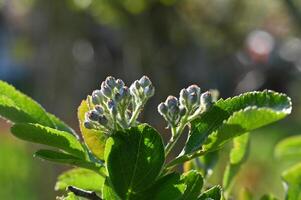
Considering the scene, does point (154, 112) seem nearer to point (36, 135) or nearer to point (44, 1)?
point (44, 1)

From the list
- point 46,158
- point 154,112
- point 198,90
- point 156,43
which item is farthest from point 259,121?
point 154,112

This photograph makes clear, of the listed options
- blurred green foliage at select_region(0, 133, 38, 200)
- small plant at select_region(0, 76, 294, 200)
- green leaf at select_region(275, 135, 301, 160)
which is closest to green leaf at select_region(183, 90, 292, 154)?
small plant at select_region(0, 76, 294, 200)

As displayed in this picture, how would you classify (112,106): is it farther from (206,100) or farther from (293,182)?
(293,182)

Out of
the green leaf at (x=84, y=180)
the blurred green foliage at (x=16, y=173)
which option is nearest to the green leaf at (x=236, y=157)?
the green leaf at (x=84, y=180)

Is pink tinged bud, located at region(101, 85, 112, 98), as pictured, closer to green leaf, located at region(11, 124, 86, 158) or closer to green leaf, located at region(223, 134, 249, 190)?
green leaf, located at region(11, 124, 86, 158)

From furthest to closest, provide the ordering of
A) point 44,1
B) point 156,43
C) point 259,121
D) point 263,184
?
1. point 263,184
2. point 44,1
3. point 156,43
4. point 259,121

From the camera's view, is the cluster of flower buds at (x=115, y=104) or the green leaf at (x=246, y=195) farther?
the green leaf at (x=246, y=195)

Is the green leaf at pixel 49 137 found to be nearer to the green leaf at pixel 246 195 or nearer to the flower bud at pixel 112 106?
the flower bud at pixel 112 106

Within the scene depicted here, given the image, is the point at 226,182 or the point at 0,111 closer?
the point at 0,111
